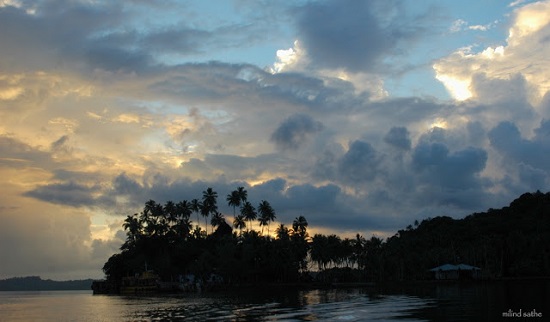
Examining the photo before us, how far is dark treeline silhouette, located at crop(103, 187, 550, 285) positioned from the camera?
130875mm

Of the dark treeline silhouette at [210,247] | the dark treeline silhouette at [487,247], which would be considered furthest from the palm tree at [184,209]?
the dark treeline silhouette at [487,247]

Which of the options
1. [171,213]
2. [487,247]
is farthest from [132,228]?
[487,247]

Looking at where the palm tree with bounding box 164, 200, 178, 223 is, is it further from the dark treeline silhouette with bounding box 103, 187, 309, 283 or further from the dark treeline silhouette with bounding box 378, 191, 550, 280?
the dark treeline silhouette with bounding box 378, 191, 550, 280

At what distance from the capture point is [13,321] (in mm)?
57969

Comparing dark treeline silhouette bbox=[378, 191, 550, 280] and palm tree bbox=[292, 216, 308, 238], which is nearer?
dark treeline silhouette bbox=[378, 191, 550, 280]

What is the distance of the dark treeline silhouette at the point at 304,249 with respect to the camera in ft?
429

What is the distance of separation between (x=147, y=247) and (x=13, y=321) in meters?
88.4

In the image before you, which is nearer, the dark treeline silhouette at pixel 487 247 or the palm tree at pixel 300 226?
the dark treeline silhouette at pixel 487 247

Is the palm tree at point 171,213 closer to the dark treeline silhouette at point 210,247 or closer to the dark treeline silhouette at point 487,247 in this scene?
the dark treeline silhouette at point 210,247

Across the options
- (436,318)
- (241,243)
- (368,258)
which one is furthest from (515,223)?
(436,318)

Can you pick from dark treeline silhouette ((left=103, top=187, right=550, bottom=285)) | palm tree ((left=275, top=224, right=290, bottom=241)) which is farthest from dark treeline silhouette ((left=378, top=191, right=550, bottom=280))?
palm tree ((left=275, top=224, right=290, bottom=241))

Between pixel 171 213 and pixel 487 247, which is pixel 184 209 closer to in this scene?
pixel 171 213

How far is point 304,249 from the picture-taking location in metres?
148

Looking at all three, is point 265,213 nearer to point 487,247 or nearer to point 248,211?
point 248,211
